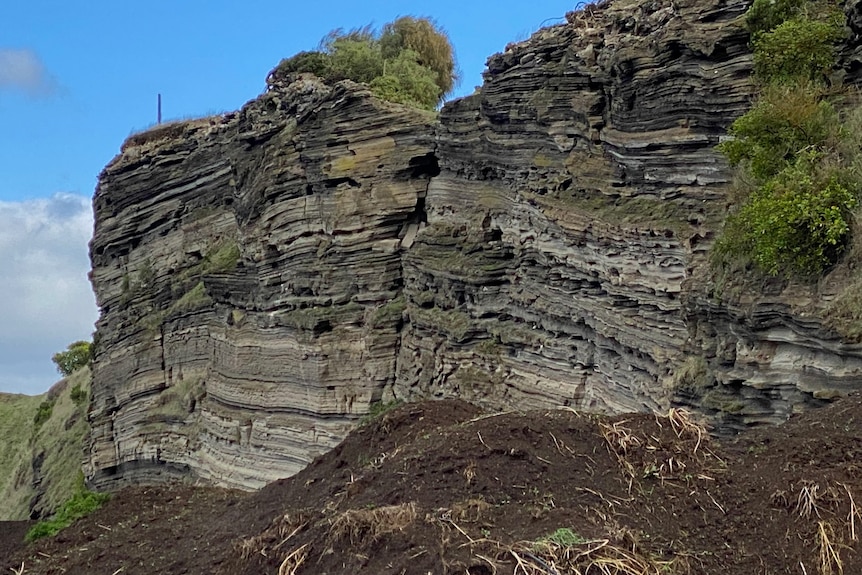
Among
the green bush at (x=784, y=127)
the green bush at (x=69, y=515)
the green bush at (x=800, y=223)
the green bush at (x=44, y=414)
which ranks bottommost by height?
the green bush at (x=44, y=414)

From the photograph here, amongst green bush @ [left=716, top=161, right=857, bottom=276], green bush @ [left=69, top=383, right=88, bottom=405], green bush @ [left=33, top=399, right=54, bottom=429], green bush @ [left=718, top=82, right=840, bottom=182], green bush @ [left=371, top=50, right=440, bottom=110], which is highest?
green bush @ [left=371, top=50, right=440, bottom=110]

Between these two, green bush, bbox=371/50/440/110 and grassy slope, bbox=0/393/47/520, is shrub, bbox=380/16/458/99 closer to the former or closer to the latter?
green bush, bbox=371/50/440/110

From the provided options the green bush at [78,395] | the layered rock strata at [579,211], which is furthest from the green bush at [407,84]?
the green bush at [78,395]

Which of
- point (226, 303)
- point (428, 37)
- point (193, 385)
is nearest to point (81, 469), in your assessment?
point (193, 385)

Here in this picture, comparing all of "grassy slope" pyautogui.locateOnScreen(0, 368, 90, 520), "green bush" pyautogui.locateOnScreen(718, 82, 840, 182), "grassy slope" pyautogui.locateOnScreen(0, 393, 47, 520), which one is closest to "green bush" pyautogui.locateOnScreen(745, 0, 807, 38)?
"green bush" pyautogui.locateOnScreen(718, 82, 840, 182)

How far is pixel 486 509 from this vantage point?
7.72 meters

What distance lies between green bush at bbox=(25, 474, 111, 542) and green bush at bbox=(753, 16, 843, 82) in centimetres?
1147

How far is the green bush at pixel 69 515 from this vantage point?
53.1 ft

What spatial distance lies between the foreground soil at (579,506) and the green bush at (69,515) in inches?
256

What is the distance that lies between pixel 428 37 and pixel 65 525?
16717mm

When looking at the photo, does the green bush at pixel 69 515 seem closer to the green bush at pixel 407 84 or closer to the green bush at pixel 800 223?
the green bush at pixel 407 84

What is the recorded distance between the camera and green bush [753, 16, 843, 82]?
1234cm

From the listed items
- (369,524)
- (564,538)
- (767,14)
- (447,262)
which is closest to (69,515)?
(447,262)

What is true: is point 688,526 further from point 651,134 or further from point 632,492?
point 651,134
